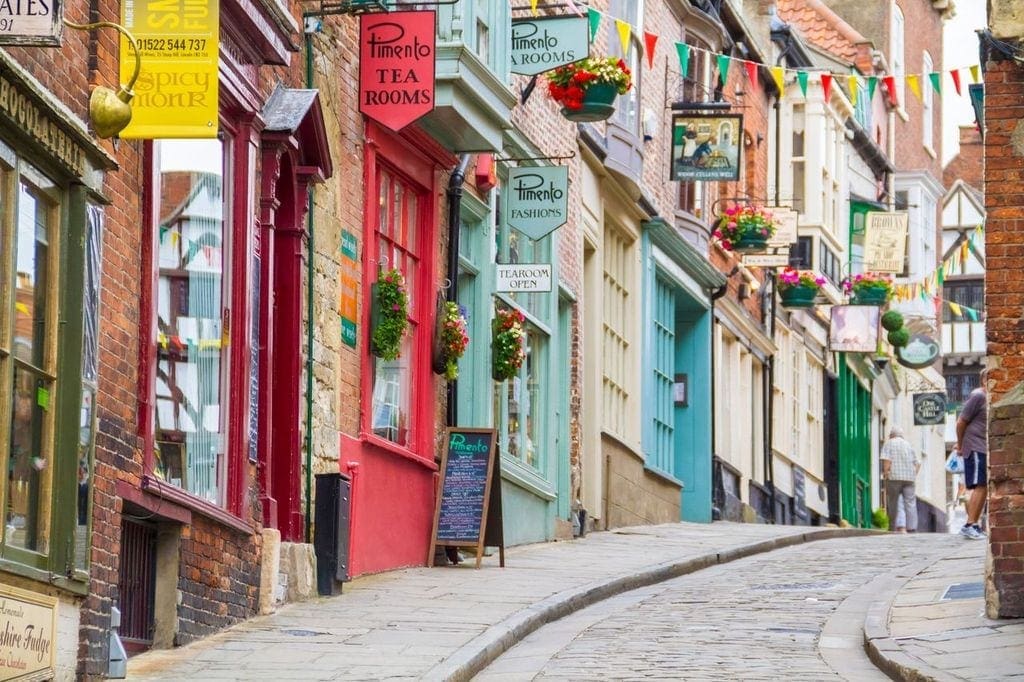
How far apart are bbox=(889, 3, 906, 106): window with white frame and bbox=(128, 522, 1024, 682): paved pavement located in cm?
2653

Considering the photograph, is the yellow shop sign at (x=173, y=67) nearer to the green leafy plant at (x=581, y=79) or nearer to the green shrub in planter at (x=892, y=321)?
the green leafy plant at (x=581, y=79)

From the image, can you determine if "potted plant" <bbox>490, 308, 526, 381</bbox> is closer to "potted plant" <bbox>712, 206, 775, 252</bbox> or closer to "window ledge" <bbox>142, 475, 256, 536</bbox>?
"window ledge" <bbox>142, 475, 256, 536</bbox>

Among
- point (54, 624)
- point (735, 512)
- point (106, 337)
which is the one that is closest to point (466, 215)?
point (106, 337)

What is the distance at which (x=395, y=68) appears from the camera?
646 inches

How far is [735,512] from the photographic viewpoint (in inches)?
1204

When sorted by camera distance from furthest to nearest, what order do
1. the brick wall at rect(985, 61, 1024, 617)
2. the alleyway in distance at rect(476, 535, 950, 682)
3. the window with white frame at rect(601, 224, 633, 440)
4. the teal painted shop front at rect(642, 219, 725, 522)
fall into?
the teal painted shop front at rect(642, 219, 725, 522) → the window with white frame at rect(601, 224, 633, 440) → the brick wall at rect(985, 61, 1024, 617) → the alleyway in distance at rect(476, 535, 950, 682)

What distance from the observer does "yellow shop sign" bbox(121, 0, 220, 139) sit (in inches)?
443

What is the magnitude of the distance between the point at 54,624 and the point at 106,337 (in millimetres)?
1695

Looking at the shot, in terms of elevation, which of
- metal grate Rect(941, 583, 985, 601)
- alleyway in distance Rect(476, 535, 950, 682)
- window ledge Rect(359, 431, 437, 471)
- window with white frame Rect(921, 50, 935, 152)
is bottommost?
alleyway in distance Rect(476, 535, 950, 682)

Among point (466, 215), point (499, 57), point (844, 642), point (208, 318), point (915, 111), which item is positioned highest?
point (915, 111)

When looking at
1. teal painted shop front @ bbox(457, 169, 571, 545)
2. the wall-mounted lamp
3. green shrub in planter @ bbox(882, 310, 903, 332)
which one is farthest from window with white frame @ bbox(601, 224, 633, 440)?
the wall-mounted lamp

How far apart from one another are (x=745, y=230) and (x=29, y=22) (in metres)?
21.1

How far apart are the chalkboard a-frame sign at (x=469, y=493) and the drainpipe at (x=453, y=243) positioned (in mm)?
671

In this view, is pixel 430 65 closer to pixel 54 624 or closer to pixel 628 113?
pixel 54 624
